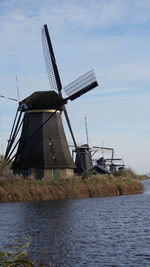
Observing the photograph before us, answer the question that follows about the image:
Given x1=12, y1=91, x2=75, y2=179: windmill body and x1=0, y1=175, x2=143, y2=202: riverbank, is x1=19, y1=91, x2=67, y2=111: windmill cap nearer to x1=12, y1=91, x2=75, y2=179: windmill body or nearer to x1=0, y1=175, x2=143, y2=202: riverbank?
x1=12, y1=91, x2=75, y2=179: windmill body

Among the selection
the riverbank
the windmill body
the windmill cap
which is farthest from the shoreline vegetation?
the windmill cap

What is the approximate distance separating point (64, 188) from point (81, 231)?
14732mm

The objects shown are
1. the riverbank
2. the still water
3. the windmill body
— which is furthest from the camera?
the windmill body

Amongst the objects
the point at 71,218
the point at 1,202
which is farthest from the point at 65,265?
the point at 1,202

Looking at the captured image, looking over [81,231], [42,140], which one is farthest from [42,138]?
[81,231]

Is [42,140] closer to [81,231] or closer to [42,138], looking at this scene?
[42,138]

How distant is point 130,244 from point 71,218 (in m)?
7.32

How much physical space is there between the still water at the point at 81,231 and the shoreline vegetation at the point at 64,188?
5.70 ft

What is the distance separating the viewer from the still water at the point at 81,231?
11.9 meters

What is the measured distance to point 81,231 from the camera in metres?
16.7

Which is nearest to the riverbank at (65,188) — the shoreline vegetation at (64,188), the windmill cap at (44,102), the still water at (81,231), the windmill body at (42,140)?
the shoreline vegetation at (64,188)

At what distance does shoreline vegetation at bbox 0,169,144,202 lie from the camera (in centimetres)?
2927

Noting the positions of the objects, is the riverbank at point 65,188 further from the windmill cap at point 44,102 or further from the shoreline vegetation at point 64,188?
the windmill cap at point 44,102

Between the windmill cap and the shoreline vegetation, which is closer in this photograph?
the shoreline vegetation
